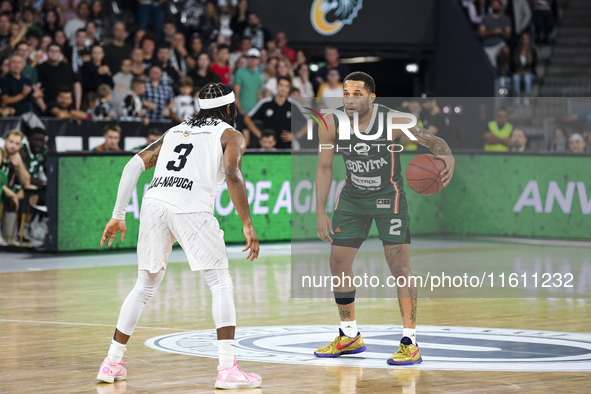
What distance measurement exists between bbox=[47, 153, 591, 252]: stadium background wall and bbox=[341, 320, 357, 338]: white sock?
7764 mm

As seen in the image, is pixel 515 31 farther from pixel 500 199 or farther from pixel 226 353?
pixel 226 353

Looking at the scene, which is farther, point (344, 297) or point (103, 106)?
point (103, 106)

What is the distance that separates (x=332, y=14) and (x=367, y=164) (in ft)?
57.8

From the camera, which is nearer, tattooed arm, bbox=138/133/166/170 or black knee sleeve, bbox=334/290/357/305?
tattooed arm, bbox=138/133/166/170

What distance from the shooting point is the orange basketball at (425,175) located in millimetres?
8555

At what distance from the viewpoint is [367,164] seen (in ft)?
25.1

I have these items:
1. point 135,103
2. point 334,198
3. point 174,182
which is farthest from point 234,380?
point 135,103

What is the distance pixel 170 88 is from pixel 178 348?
9790 millimetres

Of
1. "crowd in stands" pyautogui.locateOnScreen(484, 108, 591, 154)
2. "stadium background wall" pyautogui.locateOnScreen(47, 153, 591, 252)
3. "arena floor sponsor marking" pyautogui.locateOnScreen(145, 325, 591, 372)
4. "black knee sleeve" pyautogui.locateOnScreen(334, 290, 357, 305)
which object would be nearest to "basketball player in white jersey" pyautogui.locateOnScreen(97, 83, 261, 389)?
"arena floor sponsor marking" pyautogui.locateOnScreen(145, 325, 591, 372)

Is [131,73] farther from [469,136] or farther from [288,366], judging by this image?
[288,366]

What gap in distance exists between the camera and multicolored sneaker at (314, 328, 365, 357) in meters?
7.60

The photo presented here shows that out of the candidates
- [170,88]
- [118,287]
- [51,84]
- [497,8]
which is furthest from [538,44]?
[118,287]

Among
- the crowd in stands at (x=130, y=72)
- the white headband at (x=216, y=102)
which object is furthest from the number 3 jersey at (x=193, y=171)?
the crowd in stands at (x=130, y=72)

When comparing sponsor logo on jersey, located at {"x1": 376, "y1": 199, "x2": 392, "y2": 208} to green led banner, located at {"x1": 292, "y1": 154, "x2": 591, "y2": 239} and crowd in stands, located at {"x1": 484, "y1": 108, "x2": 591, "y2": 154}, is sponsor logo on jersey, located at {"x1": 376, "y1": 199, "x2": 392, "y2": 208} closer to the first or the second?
green led banner, located at {"x1": 292, "y1": 154, "x2": 591, "y2": 239}
